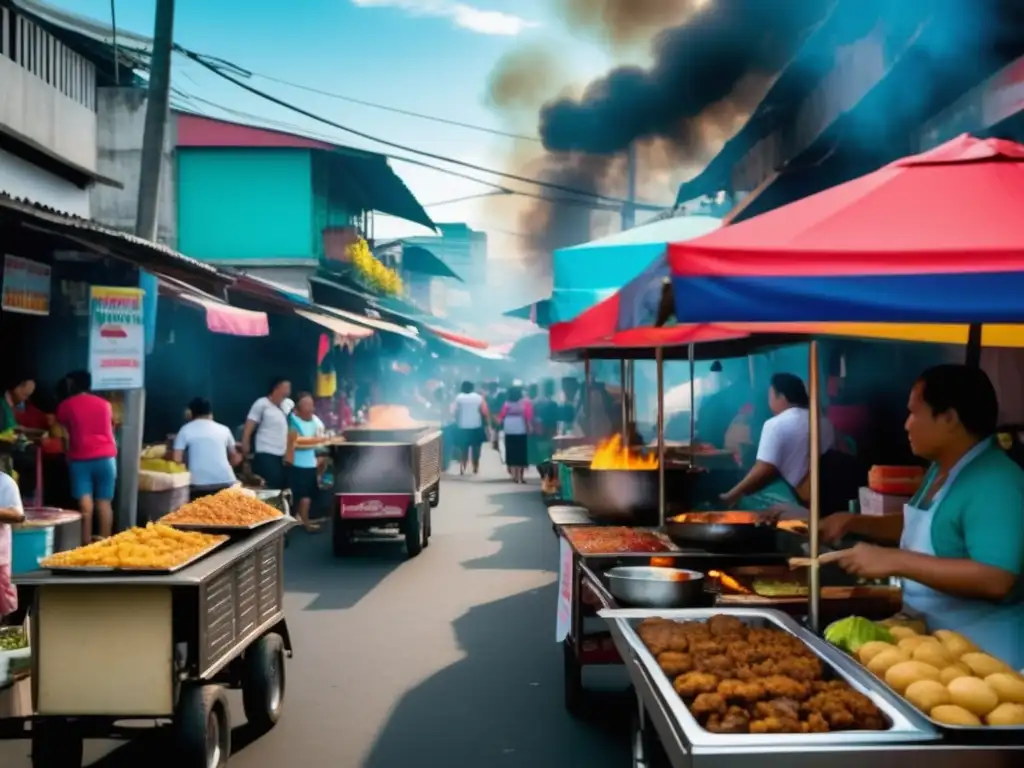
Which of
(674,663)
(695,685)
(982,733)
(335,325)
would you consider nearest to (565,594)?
(674,663)

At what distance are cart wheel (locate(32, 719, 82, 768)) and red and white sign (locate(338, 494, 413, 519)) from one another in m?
7.68

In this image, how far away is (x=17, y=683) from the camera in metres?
6.27

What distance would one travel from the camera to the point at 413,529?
521 inches

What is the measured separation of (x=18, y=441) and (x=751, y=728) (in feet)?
32.8

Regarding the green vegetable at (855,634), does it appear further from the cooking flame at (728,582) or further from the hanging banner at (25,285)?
the hanging banner at (25,285)

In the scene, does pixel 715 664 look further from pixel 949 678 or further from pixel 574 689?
pixel 574 689

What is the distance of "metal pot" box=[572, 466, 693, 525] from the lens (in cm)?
738

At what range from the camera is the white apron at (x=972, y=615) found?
4.00m

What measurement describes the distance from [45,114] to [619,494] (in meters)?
12.8

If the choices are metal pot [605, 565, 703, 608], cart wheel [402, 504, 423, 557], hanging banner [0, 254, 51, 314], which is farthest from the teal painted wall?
metal pot [605, 565, 703, 608]

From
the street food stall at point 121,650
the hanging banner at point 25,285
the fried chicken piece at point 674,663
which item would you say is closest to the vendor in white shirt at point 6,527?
the street food stall at point 121,650

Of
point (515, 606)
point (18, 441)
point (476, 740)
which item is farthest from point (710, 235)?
point (18, 441)

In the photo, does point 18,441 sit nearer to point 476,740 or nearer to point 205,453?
point 205,453

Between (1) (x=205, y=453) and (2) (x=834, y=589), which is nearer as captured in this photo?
(2) (x=834, y=589)
